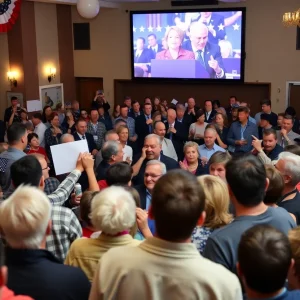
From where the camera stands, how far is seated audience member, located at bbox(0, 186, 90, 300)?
1.83 meters

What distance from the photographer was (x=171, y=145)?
260 inches

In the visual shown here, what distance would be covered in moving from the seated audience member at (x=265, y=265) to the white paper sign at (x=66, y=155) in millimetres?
2641

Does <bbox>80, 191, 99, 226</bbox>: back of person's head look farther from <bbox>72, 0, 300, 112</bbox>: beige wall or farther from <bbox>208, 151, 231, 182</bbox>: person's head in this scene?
<bbox>72, 0, 300, 112</bbox>: beige wall

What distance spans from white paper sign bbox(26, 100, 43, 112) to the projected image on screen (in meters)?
2.89

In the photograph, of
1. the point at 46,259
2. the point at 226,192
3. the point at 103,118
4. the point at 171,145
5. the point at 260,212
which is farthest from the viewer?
the point at 103,118

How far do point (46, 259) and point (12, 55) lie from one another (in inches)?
439

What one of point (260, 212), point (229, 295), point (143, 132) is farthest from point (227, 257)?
point (143, 132)

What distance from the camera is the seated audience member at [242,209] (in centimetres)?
222

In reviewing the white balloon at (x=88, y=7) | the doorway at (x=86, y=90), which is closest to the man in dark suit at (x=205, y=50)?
the doorway at (x=86, y=90)

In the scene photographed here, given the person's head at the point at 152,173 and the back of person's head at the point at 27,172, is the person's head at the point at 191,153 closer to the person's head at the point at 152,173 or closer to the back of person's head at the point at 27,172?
the person's head at the point at 152,173

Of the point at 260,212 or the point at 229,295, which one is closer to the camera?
the point at 229,295

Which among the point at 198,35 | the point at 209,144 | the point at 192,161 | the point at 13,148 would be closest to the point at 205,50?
the point at 198,35

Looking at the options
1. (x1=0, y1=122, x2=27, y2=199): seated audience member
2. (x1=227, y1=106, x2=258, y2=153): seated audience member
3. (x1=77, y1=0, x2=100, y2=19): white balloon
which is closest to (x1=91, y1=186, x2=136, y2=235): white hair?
(x1=0, y1=122, x2=27, y2=199): seated audience member

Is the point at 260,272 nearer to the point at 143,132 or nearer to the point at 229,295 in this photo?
the point at 229,295
